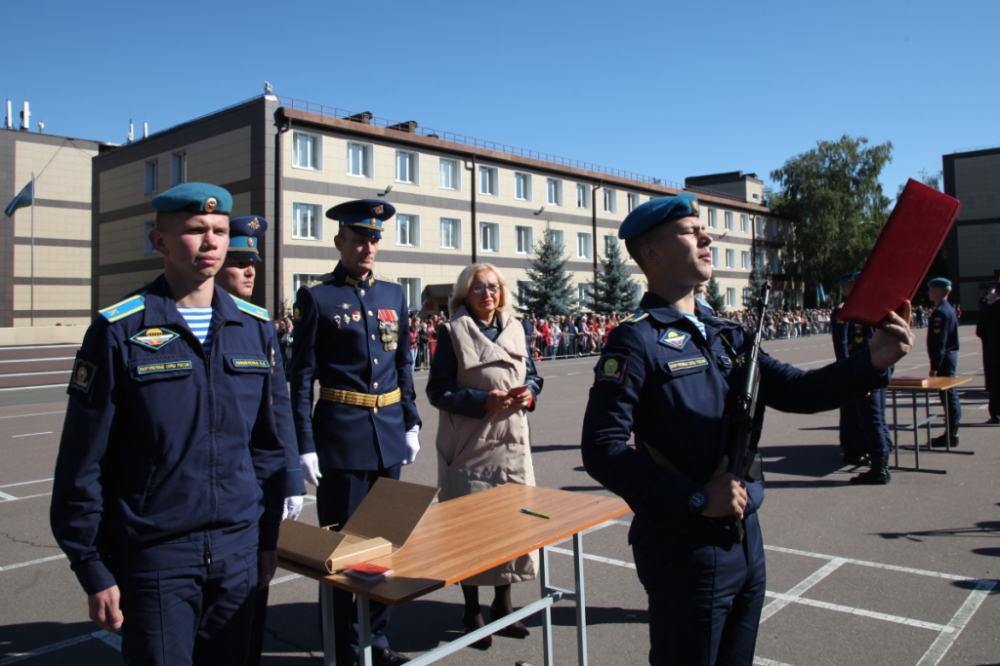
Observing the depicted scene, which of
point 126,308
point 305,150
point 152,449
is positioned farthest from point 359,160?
point 152,449

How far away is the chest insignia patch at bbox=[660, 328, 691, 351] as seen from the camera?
7.79 feet

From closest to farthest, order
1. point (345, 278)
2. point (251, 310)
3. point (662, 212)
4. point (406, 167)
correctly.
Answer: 1. point (662, 212)
2. point (251, 310)
3. point (345, 278)
4. point (406, 167)

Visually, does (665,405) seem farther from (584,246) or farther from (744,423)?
(584,246)

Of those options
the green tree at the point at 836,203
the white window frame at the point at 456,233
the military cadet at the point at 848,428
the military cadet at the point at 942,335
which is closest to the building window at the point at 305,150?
the white window frame at the point at 456,233

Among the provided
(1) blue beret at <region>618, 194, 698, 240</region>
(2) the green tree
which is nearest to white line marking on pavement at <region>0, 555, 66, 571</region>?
(1) blue beret at <region>618, 194, 698, 240</region>

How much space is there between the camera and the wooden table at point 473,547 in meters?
2.70

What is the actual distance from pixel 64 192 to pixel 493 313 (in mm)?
47313

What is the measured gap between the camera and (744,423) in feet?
7.26

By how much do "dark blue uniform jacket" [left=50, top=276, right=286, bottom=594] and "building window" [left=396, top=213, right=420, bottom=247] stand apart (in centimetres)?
3192

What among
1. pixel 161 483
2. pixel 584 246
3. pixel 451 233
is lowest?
pixel 161 483

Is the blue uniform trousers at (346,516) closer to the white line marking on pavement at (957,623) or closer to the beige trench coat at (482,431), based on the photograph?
the beige trench coat at (482,431)

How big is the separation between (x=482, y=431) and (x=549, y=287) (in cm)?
3164

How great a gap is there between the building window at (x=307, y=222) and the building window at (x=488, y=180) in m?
9.39

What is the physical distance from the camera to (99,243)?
3803 cm
